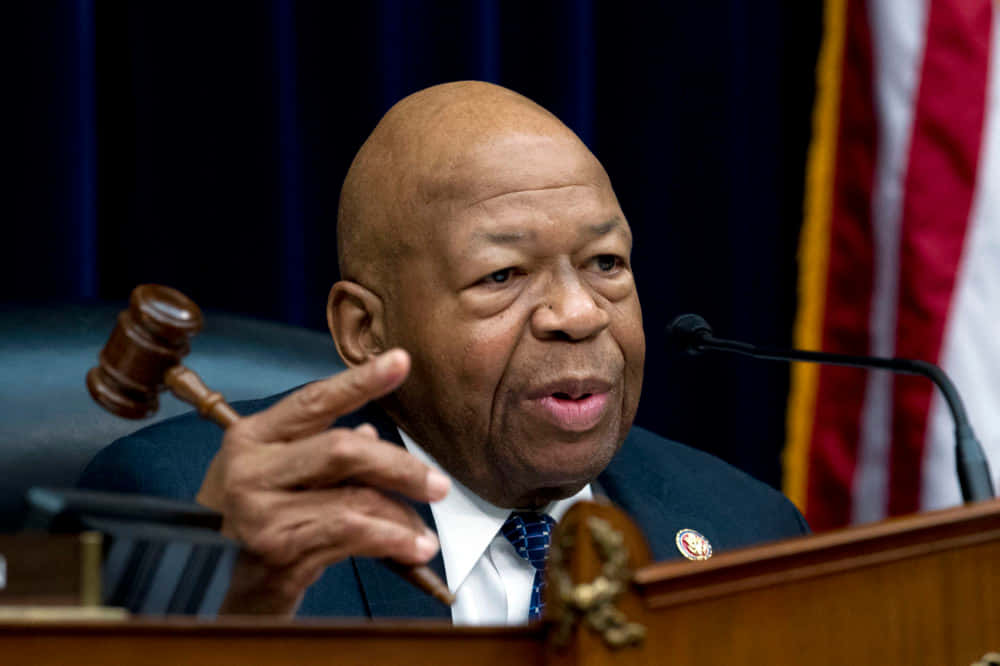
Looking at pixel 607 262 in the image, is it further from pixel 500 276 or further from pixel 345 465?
pixel 345 465

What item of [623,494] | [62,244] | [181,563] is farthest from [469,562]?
[62,244]

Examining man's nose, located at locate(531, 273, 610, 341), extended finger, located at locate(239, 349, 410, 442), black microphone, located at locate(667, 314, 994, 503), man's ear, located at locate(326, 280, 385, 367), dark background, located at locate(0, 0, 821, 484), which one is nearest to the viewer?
extended finger, located at locate(239, 349, 410, 442)

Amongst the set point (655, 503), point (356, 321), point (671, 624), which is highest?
point (671, 624)

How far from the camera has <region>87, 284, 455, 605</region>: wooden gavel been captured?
1026 mm

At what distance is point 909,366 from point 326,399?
30.9 inches

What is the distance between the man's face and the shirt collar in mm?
19

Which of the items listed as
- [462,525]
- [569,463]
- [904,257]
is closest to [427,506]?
[462,525]

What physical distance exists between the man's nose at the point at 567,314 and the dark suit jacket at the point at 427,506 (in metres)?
0.26

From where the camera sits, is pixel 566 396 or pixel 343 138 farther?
pixel 343 138

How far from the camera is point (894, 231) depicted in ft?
7.70

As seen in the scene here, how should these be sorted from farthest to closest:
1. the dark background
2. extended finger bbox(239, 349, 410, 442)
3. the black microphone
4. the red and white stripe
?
the red and white stripe < the dark background < the black microphone < extended finger bbox(239, 349, 410, 442)

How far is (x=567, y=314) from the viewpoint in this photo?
147cm

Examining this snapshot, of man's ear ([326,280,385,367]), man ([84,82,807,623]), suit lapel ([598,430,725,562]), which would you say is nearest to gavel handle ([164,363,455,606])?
man ([84,82,807,623])

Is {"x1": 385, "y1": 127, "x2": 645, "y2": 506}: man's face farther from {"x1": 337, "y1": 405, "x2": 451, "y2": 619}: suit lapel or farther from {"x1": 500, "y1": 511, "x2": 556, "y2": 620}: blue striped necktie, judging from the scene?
{"x1": 337, "y1": 405, "x2": 451, "y2": 619}: suit lapel
